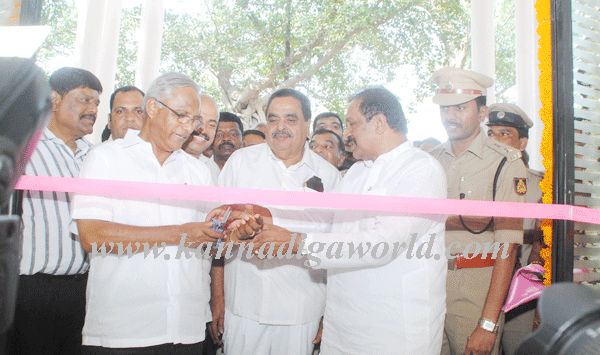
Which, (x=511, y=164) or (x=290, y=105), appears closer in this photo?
(x=511, y=164)

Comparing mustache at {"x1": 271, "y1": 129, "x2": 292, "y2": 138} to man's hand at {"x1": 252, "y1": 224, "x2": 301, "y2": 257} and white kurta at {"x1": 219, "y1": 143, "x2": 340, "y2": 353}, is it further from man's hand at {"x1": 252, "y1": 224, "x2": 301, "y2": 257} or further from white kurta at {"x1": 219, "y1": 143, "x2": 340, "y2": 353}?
man's hand at {"x1": 252, "y1": 224, "x2": 301, "y2": 257}

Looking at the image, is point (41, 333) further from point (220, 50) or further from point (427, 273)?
point (220, 50)

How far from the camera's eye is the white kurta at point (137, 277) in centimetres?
194

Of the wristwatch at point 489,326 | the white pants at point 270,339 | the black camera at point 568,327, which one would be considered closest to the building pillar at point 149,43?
the white pants at point 270,339

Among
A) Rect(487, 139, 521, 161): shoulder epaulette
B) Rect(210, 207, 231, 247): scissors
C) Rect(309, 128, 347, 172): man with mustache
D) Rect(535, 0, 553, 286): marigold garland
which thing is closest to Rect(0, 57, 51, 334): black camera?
Rect(210, 207, 231, 247): scissors

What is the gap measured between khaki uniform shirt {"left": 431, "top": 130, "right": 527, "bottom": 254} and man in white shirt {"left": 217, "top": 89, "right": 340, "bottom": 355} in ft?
2.20

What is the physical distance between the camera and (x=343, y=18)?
307 inches

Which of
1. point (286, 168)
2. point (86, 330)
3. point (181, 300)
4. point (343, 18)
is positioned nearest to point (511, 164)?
point (286, 168)

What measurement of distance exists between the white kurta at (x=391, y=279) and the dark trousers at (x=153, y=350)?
1.73ft

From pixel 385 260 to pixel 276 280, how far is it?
0.72 meters

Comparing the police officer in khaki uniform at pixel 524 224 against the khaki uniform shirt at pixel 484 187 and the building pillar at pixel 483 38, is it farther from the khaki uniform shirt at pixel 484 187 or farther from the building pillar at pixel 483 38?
the building pillar at pixel 483 38

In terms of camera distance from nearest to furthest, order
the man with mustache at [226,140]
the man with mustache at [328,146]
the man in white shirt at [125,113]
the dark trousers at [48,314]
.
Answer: the dark trousers at [48,314] < the man in white shirt at [125,113] < the man with mustache at [328,146] < the man with mustache at [226,140]

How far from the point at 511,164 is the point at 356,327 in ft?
4.03

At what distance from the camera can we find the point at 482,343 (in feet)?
8.00
